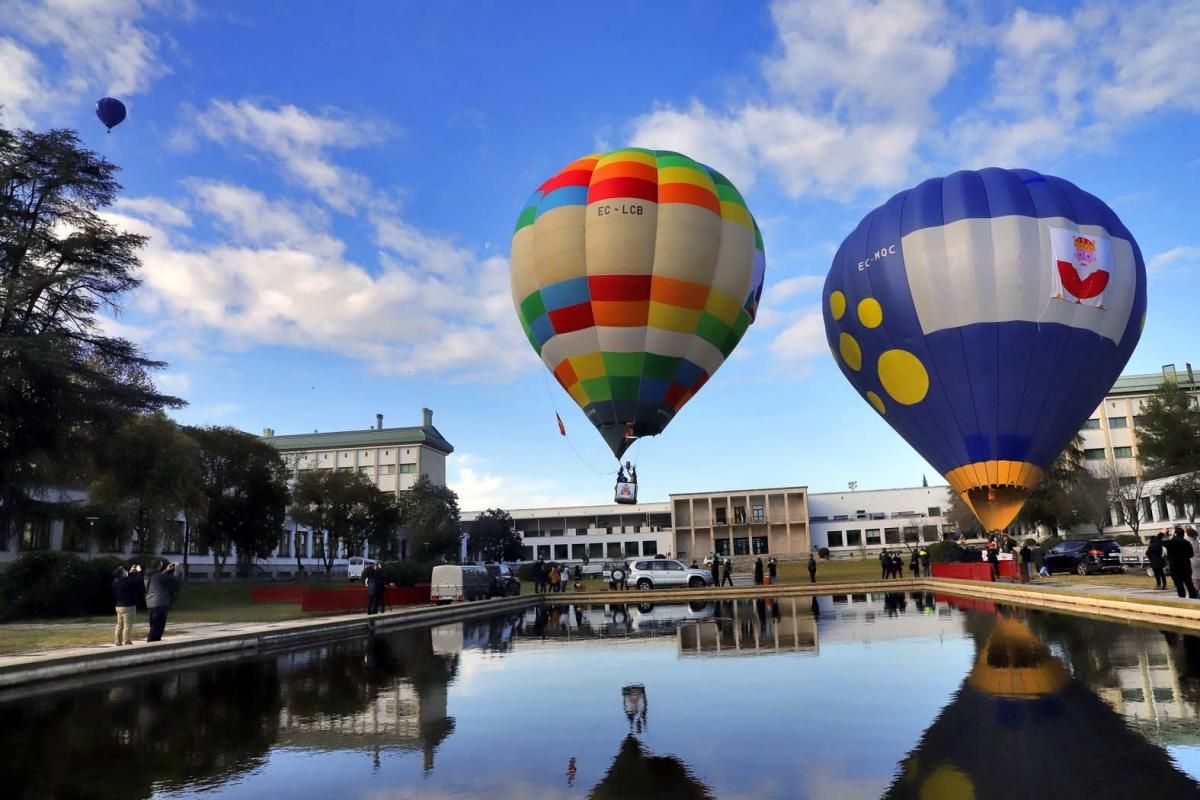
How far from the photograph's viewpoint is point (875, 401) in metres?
27.3

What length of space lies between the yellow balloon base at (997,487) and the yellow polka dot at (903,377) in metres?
2.58

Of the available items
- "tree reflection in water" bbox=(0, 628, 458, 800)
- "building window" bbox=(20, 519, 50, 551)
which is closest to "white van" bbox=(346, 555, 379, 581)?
"building window" bbox=(20, 519, 50, 551)

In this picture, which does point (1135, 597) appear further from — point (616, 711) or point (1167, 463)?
point (1167, 463)

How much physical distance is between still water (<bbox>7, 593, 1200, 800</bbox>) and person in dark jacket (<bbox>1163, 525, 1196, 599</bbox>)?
12.1ft

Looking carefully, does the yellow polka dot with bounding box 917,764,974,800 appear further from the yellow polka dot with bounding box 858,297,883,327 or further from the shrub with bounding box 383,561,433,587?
the shrub with bounding box 383,561,433,587

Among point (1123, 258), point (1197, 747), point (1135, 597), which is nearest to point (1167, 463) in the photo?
point (1123, 258)

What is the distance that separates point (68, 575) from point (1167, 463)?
212 ft

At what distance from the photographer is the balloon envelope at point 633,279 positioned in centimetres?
2395

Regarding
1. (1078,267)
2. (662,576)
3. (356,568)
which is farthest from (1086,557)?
(356,568)

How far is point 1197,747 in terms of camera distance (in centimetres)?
652

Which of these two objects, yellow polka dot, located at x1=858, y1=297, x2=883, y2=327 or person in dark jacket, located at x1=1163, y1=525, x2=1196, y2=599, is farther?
yellow polka dot, located at x1=858, y1=297, x2=883, y2=327

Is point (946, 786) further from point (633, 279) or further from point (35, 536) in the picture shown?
point (35, 536)

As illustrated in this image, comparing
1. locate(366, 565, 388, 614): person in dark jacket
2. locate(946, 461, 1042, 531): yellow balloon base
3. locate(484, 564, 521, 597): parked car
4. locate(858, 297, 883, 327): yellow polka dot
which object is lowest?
locate(484, 564, 521, 597): parked car

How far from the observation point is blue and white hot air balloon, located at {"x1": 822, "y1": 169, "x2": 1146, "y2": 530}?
2264cm
